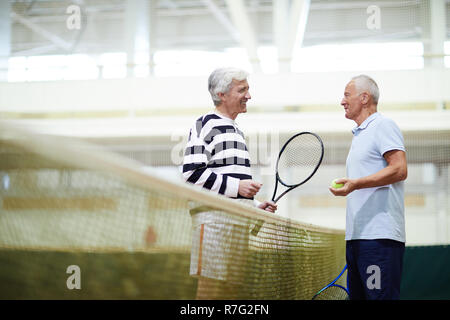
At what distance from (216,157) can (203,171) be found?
106 millimetres

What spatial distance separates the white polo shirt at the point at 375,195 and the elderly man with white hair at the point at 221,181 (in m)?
0.39

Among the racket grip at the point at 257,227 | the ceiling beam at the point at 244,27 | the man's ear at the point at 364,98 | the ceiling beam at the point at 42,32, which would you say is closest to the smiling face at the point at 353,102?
the man's ear at the point at 364,98

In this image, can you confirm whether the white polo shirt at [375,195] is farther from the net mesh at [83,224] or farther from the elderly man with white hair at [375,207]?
the net mesh at [83,224]

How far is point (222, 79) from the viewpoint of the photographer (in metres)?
2.28

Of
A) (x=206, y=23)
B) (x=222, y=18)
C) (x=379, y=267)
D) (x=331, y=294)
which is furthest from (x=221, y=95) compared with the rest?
(x=206, y=23)

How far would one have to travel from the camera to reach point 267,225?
2082 mm

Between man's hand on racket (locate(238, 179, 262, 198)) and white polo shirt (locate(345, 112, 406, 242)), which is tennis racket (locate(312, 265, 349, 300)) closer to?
white polo shirt (locate(345, 112, 406, 242))

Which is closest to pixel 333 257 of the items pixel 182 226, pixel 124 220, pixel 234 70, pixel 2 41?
pixel 234 70

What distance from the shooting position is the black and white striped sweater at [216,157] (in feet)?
6.64

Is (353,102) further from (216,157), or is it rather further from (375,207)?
(216,157)

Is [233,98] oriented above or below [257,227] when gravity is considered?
above

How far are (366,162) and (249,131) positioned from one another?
20.2ft

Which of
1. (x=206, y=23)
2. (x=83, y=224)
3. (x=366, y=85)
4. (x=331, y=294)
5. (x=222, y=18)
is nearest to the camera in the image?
(x=83, y=224)

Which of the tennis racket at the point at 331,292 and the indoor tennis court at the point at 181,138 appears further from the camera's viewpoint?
the tennis racket at the point at 331,292
